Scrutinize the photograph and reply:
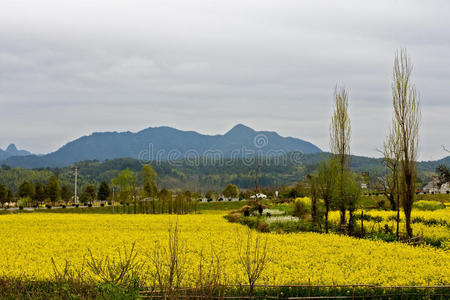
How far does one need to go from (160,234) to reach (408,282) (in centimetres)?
1424

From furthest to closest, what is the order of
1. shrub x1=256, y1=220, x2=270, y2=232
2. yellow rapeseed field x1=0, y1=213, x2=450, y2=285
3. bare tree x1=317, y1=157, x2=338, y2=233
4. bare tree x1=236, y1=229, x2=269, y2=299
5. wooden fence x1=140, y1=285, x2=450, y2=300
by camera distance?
1. bare tree x1=317, y1=157, x2=338, y2=233
2. shrub x1=256, y1=220, x2=270, y2=232
3. yellow rapeseed field x1=0, y1=213, x2=450, y2=285
4. wooden fence x1=140, y1=285, x2=450, y2=300
5. bare tree x1=236, y1=229, x2=269, y2=299

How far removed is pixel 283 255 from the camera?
16219 mm

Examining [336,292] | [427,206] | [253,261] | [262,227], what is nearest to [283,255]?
[253,261]

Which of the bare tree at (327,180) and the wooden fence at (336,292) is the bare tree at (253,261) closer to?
the wooden fence at (336,292)

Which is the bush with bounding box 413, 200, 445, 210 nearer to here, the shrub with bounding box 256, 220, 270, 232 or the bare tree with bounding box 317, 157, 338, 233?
the bare tree with bounding box 317, 157, 338, 233

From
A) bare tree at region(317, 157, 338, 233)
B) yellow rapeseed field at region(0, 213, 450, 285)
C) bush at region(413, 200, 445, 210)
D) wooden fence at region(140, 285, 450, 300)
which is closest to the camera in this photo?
wooden fence at region(140, 285, 450, 300)

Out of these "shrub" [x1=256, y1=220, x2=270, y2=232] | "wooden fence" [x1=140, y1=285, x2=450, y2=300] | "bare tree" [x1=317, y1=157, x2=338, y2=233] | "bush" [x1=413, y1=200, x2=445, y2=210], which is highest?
"bare tree" [x1=317, y1=157, x2=338, y2=233]

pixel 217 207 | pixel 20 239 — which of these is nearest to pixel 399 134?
pixel 20 239

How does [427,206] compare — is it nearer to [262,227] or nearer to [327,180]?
[327,180]

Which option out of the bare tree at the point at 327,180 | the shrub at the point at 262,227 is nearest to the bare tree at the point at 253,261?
the shrub at the point at 262,227

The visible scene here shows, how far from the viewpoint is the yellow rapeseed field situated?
42.0 ft

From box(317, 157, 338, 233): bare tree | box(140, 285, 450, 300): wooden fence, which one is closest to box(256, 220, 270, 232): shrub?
box(317, 157, 338, 233): bare tree

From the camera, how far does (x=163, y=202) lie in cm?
4275

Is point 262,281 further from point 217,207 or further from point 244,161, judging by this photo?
point 244,161
